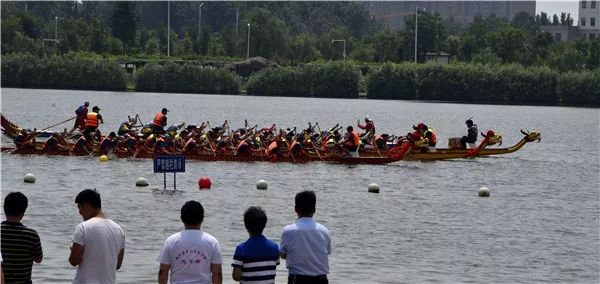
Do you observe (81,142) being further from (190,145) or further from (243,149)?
(243,149)

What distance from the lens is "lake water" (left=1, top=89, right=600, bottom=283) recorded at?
54.0 feet

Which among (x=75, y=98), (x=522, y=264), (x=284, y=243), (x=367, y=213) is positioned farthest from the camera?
(x=75, y=98)

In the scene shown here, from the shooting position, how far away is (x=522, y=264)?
17.3 metres

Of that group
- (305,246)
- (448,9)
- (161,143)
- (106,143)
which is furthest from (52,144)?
(448,9)

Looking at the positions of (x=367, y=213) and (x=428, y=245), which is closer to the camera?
(x=428, y=245)

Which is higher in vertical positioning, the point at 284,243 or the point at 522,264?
the point at 284,243

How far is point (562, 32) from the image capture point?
140 metres

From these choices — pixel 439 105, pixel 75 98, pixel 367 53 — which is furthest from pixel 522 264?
pixel 367 53

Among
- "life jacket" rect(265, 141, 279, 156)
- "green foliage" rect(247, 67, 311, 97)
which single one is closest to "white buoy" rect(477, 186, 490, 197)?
"life jacket" rect(265, 141, 279, 156)

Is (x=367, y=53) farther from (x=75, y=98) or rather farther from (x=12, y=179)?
(x=12, y=179)

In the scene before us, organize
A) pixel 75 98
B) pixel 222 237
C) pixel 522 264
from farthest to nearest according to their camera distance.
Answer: pixel 75 98 < pixel 222 237 < pixel 522 264

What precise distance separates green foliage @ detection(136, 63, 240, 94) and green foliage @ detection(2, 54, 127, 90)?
1.66 meters

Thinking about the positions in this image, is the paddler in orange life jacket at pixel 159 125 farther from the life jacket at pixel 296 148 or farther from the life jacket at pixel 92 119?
the life jacket at pixel 296 148

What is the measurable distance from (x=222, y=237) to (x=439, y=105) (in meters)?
71.8
